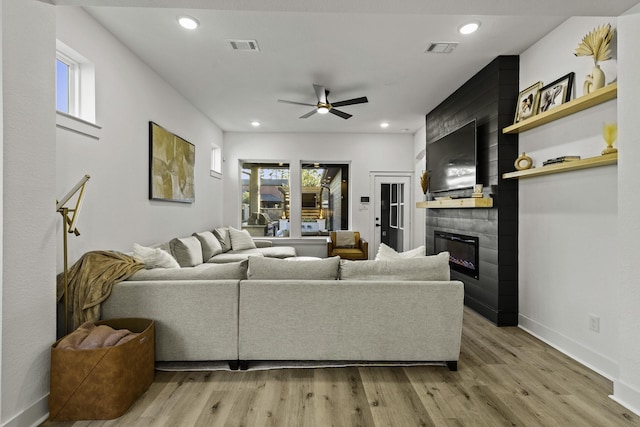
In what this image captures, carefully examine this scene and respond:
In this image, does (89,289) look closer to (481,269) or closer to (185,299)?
(185,299)

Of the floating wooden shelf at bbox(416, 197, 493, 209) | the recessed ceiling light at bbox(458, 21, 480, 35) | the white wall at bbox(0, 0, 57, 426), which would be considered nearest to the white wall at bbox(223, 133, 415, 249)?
the floating wooden shelf at bbox(416, 197, 493, 209)

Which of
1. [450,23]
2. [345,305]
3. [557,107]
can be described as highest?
[450,23]

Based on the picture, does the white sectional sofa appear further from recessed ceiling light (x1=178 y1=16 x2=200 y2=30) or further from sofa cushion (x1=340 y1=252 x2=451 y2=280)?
recessed ceiling light (x1=178 y1=16 x2=200 y2=30)

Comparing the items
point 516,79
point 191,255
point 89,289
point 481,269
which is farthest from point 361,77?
point 89,289

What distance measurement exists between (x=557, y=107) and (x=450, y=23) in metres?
1.10

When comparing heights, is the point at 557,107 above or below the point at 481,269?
above

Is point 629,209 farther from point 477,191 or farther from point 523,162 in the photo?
point 477,191

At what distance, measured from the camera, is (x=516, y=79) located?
3.29 metres

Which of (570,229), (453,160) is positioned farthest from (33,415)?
(453,160)

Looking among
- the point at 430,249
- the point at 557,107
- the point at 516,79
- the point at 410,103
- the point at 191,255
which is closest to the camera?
the point at 557,107

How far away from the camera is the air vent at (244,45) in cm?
296

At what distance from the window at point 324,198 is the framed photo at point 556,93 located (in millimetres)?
4181

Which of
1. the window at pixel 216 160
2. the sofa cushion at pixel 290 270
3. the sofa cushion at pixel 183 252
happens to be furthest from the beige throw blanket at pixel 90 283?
the window at pixel 216 160

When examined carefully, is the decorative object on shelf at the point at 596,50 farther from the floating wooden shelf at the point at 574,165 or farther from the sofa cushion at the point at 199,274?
the sofa cushion at the point at 199,274
